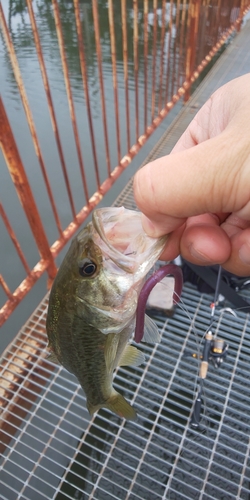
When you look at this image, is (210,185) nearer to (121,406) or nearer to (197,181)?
(197,181)

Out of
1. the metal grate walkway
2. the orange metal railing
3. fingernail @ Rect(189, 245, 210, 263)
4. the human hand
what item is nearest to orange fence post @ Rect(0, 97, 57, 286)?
the orange metal railing

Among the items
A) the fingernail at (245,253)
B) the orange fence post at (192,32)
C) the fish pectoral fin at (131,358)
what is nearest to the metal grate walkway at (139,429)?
the fish pectoral fin at (131,358)

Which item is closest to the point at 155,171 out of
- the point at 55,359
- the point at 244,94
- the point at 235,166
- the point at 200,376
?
the point at 235,166

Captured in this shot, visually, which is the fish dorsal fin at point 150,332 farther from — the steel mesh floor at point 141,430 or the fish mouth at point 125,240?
the steel mesh floor at point 141,430

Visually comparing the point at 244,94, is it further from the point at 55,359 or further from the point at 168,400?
the point at 168,400

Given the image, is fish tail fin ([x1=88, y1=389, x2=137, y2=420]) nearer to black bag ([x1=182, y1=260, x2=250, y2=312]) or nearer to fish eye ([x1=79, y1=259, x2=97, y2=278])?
fish eye ([x1=79, y1=259, x2=97, y2=278])

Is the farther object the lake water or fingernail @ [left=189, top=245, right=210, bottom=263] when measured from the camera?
the lake water
